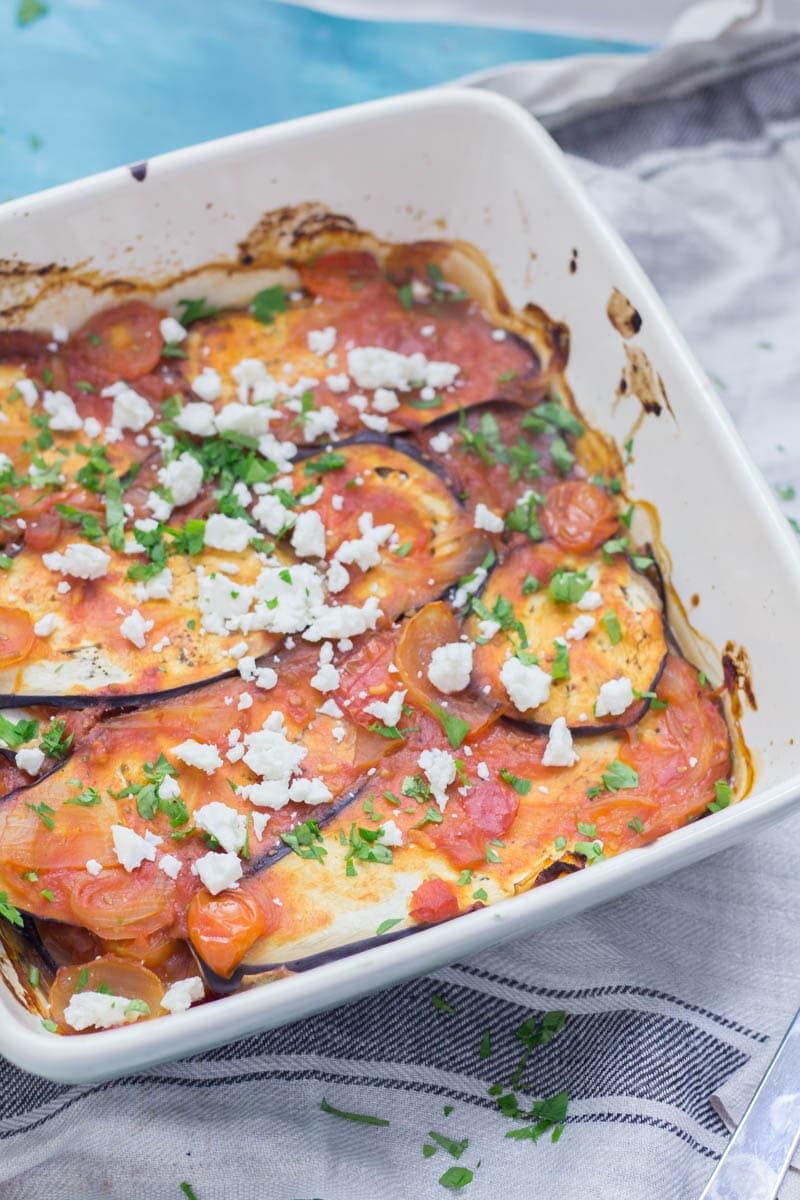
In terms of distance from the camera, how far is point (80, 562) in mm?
2334

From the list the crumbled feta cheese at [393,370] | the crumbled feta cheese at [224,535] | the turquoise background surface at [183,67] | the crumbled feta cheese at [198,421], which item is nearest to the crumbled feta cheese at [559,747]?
the crumbled feta cheese at [224,535]

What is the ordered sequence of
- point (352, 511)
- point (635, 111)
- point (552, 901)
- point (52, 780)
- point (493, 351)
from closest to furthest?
point (552, 901) → point (52, 780) → point (352, 511) → point (493, 351) → point (635, 111)

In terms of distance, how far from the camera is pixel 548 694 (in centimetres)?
234

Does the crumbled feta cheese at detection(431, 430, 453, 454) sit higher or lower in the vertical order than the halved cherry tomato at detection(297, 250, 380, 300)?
lower

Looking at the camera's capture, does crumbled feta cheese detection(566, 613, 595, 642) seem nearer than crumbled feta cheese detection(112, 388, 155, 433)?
Yes

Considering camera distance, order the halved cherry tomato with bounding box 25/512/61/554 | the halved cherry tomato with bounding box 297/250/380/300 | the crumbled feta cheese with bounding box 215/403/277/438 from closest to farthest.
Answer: the halved cherry tomato with bounding box 25/512/61/554, the crumbled feta cheese with bounding box 215/403/277/438, the halved cherry tomato with bounding box 297/250/380/300

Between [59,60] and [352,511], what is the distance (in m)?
1.82

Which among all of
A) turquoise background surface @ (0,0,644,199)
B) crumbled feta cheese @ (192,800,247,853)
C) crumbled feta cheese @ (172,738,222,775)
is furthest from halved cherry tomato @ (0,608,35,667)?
turquoise background surface @ (0,0,644,199)

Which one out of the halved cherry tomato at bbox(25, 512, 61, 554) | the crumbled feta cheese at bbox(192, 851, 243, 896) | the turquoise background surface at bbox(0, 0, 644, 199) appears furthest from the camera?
the turquoise background surface at bbox(0, 0, 644, 199)

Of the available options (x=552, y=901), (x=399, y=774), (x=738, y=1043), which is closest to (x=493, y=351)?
(x=399, y=774)

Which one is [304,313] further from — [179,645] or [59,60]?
[59,60]

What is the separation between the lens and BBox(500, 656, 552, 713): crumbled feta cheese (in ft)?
7.52

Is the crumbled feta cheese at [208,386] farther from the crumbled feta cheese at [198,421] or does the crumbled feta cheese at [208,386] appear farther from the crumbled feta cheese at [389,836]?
the crumbled feta cheese at [389,836]

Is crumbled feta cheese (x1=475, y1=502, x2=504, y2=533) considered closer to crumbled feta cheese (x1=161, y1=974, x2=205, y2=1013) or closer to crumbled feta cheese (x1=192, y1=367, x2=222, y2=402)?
crumbled feta cheese (x1=192, y1=367, x2=222, y2=402)
